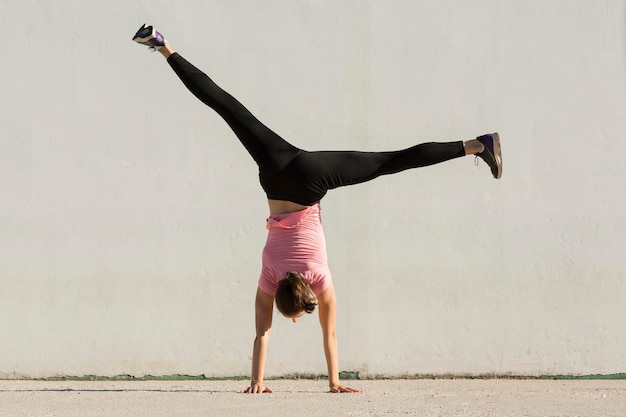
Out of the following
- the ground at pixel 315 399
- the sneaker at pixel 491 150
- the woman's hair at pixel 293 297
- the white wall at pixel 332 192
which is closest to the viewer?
the ground at pixel 315 399

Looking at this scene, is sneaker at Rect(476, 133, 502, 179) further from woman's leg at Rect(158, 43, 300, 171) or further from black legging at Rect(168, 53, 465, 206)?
woman's leg at Rect(158, 43, 300, 171)

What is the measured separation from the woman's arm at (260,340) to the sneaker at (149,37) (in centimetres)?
157

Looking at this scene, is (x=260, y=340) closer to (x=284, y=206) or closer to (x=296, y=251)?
(x=296, y=251)

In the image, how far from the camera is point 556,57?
659 centimetres

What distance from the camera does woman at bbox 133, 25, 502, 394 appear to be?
5512mm

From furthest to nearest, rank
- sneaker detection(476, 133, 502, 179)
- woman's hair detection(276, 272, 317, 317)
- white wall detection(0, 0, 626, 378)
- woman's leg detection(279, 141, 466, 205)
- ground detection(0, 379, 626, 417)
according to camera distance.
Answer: white wall detection(0, 0, 626, 378) → sneaker detection(476, 133, 502, 179) → woman's leg detection(279, 141, 466, 205) → woman's hair detection(276, 272, 317, 317) → ground detection(0, 379, 626, 417)

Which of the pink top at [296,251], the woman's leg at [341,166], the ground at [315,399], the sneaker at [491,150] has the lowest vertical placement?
the ground at [315,399]

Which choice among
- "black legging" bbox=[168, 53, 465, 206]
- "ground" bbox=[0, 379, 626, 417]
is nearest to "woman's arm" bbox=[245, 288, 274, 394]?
"ground" bbox=[0, 379, 626, 417]

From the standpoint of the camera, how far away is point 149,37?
5.53 m

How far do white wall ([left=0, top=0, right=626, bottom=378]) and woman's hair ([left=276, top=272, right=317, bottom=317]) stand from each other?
3.57ft

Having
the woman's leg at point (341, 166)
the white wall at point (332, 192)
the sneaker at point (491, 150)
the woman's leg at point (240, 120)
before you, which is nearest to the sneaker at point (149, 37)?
the woman's leg at point (240, 120)

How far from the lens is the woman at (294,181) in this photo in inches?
217

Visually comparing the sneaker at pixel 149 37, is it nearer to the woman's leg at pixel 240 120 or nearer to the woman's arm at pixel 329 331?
the woman's leg at pixel 240 120

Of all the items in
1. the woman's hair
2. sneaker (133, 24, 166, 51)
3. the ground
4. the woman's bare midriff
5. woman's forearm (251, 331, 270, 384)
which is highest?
sneaker (133, 24, 166, 51)
